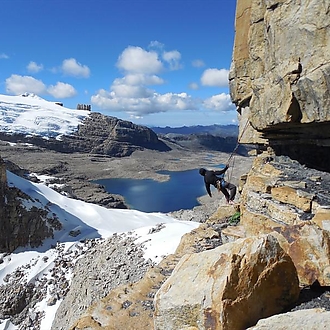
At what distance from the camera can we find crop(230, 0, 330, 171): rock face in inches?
214

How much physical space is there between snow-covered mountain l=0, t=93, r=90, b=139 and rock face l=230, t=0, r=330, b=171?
12259 centimetres

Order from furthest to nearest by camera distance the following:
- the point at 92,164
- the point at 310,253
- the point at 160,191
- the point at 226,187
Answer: the point at 92,164 → the point at 160,191 → the point at 226,187 → the point at 310,253

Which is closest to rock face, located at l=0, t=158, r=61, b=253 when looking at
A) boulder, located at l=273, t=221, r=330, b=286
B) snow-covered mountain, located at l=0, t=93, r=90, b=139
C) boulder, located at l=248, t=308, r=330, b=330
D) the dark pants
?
the dark pants

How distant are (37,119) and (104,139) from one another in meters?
34.4

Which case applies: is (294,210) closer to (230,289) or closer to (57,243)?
(230,289)

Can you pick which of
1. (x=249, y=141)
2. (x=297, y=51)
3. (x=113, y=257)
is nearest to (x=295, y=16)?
(x=297, y=51)

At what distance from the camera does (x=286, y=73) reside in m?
6.11

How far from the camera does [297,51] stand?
584cm

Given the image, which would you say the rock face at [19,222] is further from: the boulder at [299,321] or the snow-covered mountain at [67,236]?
the boulder at [299,321]

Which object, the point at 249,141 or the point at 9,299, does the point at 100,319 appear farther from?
the point at 9,299

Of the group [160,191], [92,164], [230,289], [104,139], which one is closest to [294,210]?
[230,289]

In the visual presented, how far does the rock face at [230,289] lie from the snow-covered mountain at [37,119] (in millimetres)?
126630

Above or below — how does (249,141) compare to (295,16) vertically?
below

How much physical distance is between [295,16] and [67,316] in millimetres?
13959
